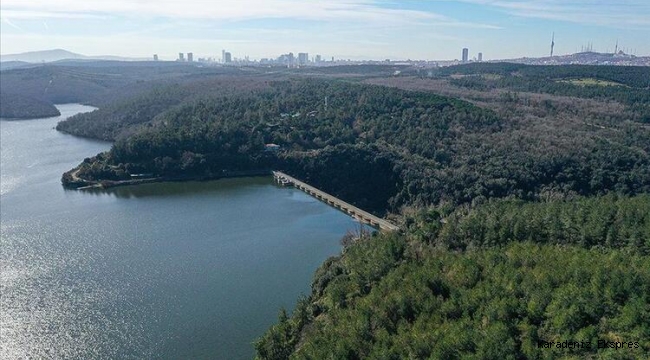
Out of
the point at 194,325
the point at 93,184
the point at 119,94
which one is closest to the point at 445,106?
the point at 93,184

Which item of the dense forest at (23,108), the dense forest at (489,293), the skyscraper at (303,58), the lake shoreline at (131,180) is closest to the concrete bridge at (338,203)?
the lake shoreline at (131,180)

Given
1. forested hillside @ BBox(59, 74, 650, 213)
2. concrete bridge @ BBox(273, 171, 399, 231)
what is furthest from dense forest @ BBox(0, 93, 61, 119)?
concrete bridge @ BBox(273, 171, 399, 231)

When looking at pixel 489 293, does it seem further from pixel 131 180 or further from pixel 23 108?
pixel 23 108

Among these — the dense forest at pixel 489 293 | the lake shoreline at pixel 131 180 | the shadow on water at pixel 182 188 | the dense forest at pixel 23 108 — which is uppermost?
the dense forest at pixel 489 293

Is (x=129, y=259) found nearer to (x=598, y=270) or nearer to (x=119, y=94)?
(x=598, y=270)

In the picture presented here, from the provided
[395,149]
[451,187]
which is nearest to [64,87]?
[395,149]

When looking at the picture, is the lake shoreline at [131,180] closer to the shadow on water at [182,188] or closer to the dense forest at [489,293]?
the shadow on water at [182,188]
